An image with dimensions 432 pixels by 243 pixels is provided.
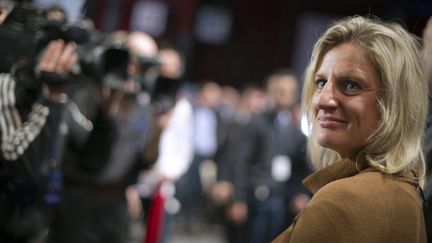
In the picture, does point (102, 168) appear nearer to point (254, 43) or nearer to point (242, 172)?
point (242, 172)

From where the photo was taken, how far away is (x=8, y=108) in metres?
2.24

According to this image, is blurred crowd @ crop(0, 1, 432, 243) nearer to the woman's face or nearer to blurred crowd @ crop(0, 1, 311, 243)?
blurred crowd @ crop(0, 1, 311, 243)

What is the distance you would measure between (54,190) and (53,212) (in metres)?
0.49

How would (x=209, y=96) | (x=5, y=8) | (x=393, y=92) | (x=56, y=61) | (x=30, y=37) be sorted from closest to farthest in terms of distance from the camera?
1. (x=393, y=92)
2. (x=5, y=8)
3. (x=30, y=37)
4. (x=56, y=61)
5. (x=209, y=96)

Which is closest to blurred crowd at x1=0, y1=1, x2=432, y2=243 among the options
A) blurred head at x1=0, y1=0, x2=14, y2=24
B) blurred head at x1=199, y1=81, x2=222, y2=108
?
blurred head at x1=0, y1=0, x2=14, y2=24

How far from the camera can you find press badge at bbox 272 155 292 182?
16.4 ft

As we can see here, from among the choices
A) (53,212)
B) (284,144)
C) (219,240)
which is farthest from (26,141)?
(219,240)

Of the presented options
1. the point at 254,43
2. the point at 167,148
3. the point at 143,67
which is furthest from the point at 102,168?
the point at 254,43

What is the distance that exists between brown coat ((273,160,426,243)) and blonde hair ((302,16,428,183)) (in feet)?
0.21

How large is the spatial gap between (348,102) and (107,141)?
189 cm

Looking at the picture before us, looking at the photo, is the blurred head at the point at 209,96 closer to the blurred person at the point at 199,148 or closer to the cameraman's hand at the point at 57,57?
the blurred person at the point at 199,148

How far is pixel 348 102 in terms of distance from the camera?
1.56 m

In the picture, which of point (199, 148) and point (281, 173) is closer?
point (281, 173)

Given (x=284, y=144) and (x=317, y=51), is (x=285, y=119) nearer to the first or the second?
(x=284, y=144)
